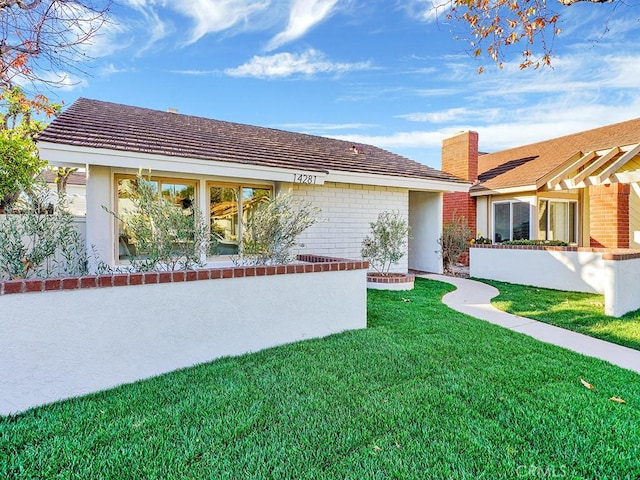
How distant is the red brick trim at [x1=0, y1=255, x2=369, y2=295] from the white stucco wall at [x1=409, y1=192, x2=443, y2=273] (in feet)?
25.0

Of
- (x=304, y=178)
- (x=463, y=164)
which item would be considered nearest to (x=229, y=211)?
(x=304, y=178)

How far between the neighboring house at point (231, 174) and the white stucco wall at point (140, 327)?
6.59 feet

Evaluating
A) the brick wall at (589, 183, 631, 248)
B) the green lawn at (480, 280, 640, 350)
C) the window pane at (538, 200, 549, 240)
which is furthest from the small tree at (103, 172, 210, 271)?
the window pane at (538, 200, 549, 240)

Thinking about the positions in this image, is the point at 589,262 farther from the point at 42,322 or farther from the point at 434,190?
the point at 42,322

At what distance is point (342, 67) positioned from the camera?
44.8 ft

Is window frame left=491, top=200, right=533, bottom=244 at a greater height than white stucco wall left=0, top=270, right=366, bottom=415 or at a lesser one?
greater

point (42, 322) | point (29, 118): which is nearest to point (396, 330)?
point (42, 322)

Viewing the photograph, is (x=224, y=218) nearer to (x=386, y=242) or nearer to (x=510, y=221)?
(x=386, y=242)

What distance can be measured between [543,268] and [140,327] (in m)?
9.99


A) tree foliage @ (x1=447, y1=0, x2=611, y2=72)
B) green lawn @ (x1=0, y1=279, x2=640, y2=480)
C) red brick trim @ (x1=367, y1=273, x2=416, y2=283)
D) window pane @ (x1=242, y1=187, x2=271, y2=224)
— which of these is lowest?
green lawn @ (x1=0, y1=279, x2=640, y2=480)

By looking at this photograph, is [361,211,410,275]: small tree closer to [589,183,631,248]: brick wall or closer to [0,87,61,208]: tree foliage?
[589,183,631,248]: brick wall

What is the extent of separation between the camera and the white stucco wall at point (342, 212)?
32.2 ft

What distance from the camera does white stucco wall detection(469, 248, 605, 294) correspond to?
8.70 metres

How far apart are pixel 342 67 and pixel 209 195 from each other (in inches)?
334
